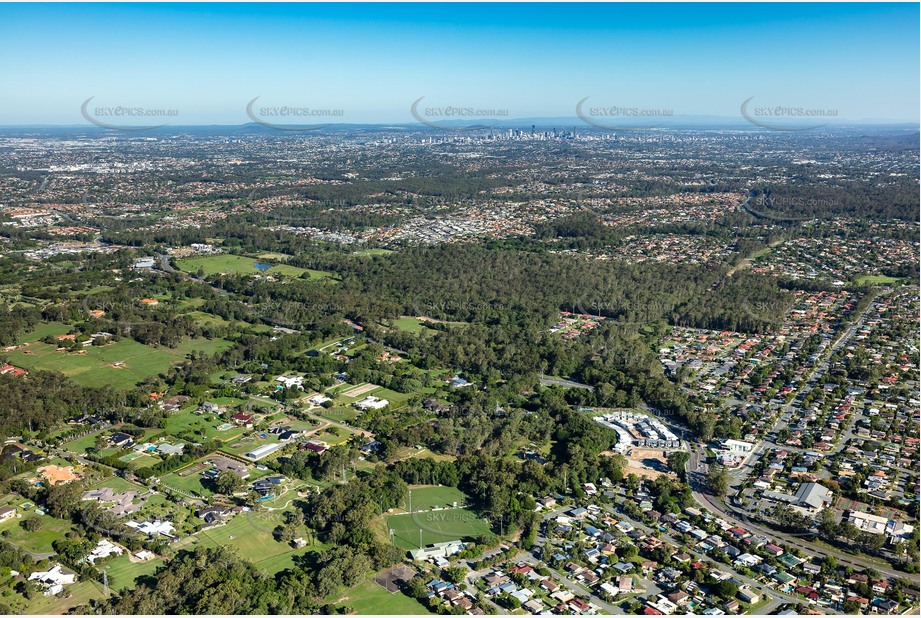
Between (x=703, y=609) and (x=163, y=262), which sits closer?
(x=703, y=609)

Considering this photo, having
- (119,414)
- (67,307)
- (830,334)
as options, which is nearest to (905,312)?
(830,334)

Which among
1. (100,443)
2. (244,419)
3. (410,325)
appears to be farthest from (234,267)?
(100,443)

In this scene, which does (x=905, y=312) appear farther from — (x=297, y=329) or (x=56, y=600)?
(x=56, y=600)

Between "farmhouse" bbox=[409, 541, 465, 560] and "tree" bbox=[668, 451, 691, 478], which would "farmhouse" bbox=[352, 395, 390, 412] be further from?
"tree" bbox=[668, 451, 691, 478]

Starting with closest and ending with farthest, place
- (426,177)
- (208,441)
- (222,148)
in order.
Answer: (208,441) < (426,177) < (222,148)

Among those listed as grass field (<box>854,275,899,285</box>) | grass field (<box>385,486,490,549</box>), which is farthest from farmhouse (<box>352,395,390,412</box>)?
grass field (<box>854,275,899,285</box>)

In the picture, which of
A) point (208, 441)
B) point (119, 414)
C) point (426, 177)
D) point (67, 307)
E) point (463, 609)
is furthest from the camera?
point (426, 177)
